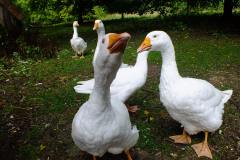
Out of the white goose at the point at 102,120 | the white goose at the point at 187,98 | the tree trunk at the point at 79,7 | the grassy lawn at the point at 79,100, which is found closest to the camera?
the white goose at the point at 102,120

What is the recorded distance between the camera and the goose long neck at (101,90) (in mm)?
3623

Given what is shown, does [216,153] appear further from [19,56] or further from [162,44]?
[19,56]

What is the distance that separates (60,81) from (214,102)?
12.0ft

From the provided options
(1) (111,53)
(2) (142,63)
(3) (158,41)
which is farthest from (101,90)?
(2) (142,63)

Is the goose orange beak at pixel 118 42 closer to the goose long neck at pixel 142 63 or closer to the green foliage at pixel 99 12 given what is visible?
the goose long neck at pixel 142 63

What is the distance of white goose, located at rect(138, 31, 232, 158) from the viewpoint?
4547 mm

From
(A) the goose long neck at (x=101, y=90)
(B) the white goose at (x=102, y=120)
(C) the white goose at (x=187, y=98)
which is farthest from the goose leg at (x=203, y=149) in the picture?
(A) the goose long neck at (x=101, y=90)

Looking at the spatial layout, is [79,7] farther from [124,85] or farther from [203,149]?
[203,149]

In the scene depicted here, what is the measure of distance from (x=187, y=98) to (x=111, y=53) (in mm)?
1573

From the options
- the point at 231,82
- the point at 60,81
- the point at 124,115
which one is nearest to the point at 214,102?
the point at 124,115

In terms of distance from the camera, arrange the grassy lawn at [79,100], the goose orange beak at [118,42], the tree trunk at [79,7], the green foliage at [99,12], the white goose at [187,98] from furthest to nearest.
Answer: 1. the green foliage at [99,12]
2. the tree trunk at [79,7]
3. the grassy lawn at [79,100]
4. the white goose at [187,98]
5. the goose orange beak at [118,42]

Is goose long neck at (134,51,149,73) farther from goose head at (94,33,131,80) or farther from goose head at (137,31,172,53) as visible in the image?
goose head at (94,33,131,80)

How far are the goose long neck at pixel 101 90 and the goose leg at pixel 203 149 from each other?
1660 mm

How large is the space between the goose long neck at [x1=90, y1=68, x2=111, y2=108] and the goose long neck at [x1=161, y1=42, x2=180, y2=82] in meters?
1.17
